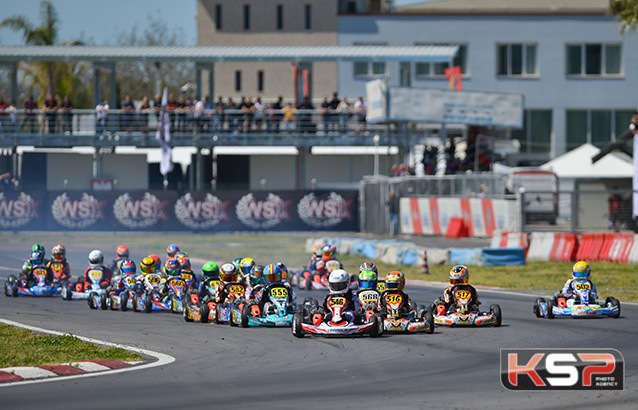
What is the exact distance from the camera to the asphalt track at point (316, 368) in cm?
1046

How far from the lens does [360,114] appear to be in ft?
156

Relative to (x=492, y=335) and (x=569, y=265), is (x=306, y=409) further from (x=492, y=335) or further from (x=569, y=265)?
(x=569, y=265)

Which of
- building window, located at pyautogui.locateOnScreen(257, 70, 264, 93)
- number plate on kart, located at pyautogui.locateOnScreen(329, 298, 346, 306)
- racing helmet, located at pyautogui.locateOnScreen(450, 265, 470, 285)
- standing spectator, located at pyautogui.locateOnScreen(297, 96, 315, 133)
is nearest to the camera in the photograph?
number plate on kart, located at pyautogui.locateOnScreen(329, 298, 346, 306)

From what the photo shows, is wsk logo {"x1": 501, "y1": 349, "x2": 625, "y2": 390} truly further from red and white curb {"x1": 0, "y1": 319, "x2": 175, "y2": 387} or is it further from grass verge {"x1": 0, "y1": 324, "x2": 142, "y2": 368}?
grass verge {"x1": 0, "y1": 324, "x2": 142, "y2": 368}

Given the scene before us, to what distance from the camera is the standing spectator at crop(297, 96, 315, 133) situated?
47.8 meters

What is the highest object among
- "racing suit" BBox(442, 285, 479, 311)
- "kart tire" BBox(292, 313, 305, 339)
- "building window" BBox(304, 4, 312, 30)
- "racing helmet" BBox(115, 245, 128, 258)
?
"building window" BBox(304, 4, 312, 30)

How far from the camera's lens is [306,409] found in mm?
10062

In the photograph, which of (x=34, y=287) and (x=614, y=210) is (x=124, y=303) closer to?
(x=34, y=287)

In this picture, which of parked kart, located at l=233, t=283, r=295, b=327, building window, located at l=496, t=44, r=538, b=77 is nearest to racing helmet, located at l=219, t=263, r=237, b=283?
parked kart, located at l=233, t=283, r=295, b=327

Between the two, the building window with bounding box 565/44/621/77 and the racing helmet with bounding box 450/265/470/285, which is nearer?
the racing helmet with bounding box 450/265/470/285

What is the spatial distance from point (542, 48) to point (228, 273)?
4285 cm

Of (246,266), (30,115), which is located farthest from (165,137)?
(246,266)

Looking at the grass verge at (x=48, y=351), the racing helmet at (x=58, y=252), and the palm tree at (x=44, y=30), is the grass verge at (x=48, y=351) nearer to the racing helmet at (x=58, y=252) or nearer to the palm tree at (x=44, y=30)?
the racing helmet at (x=58, y=252)

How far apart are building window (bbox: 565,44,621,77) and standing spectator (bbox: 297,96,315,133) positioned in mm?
16691
